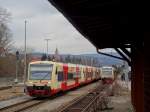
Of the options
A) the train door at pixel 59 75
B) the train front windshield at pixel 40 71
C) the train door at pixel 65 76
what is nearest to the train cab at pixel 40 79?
the train front windshield at pixel 40 71

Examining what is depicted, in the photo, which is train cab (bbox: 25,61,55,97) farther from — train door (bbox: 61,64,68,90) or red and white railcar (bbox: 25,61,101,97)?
train door (bbox: 61,64,68,90)

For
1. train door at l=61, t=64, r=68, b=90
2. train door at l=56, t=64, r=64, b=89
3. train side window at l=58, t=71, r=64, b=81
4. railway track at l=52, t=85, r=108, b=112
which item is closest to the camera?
railway track at l=52, t=85, r=108, b=112

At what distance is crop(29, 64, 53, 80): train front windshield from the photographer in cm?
3478

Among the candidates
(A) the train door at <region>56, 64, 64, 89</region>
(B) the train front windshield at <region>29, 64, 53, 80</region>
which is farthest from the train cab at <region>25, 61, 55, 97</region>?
(A) the train door at <region>56, 64, 64, 89</region>

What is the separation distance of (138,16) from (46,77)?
87.4ft

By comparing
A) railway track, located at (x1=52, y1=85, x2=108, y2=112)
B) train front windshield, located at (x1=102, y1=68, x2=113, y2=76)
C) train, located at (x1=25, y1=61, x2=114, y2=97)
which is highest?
train front windshield, located at (x1=102, y1=68, x2=113, y2=76)

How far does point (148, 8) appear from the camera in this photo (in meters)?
7.39

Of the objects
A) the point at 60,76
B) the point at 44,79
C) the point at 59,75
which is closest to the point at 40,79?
the point at 44,79

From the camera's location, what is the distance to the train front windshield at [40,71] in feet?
114

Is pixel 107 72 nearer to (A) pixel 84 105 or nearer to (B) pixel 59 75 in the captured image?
(B) pixel 59 75

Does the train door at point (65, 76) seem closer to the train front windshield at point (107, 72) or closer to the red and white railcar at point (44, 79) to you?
the red and white railcar at point (44, 79)

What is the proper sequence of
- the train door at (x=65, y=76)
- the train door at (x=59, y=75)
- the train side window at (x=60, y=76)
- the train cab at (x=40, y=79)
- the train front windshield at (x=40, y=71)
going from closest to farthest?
1. the train cab at (x=40, y=79)
2. the train front windshield at (x=40, y=71)
3. the train door at (x=59, y=75)
4. the train side window at (x=60, y=76)
5. the train door at (x=65, y=76)

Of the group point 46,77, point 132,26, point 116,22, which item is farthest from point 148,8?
point 46,77

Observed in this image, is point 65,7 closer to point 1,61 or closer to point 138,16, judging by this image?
point 138,16
